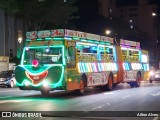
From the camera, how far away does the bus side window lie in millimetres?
22567

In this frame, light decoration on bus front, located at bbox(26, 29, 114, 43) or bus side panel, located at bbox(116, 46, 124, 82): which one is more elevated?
light decoration on bus front, located at bbox(26, 29, 114, 43)

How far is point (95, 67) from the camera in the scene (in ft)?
85.7

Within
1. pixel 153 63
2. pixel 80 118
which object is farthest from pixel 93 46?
pixel 153 63

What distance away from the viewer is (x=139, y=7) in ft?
586

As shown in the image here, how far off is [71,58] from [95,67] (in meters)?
3.50

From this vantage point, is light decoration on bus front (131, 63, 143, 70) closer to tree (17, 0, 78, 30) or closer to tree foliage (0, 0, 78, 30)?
tree foliage (0, 0, 78, 30)

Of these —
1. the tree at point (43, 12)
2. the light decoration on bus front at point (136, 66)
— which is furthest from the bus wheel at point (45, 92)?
the tree at point (43, 12)

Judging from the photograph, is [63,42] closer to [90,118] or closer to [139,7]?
[90,118]

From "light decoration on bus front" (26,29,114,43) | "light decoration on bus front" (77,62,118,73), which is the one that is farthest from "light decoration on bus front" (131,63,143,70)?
"light decoration on bus front" (26,29,114,43)

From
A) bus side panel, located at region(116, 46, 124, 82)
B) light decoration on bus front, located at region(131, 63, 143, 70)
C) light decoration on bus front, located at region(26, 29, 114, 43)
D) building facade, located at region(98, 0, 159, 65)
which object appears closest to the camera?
light decoration on bus front, located at region(26, 29, 114, 43)

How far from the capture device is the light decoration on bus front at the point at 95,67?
24.0 m

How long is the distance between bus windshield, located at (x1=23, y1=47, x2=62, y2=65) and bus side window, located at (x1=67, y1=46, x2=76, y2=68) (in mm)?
627

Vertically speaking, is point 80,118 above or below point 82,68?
below

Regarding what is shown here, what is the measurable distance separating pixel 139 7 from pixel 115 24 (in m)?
91.4
